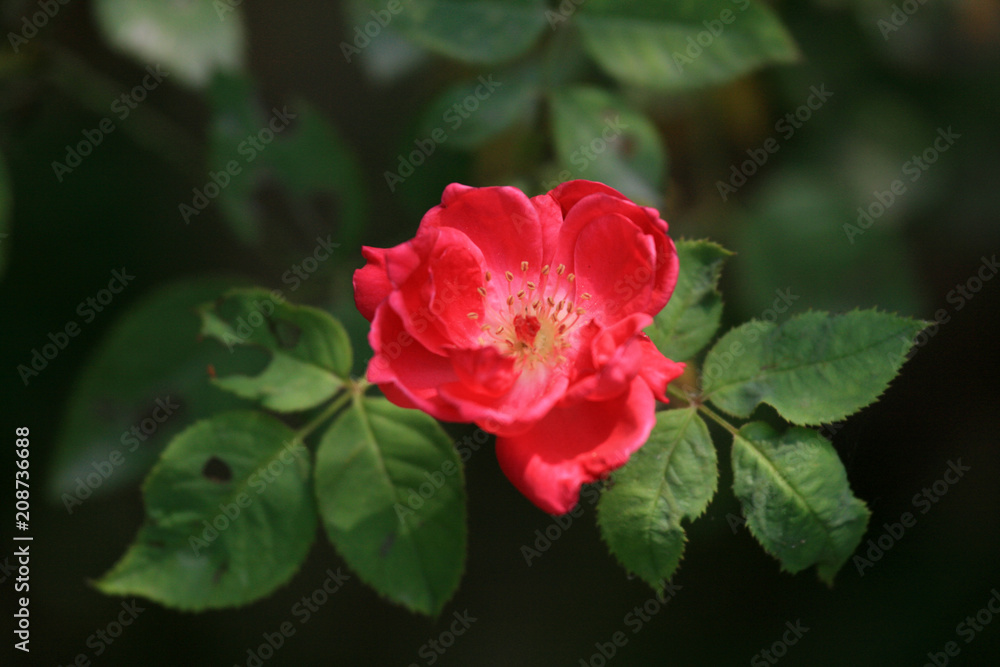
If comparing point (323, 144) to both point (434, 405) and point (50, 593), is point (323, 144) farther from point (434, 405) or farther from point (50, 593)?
point (50, 593)

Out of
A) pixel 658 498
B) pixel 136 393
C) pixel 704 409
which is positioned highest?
pixel 704 409

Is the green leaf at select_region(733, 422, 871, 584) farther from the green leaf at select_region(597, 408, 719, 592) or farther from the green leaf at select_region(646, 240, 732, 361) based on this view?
the green leaf at select_region(646, 240, 732, 361)

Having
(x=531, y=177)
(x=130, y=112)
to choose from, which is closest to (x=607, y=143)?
(x=531, y=177)

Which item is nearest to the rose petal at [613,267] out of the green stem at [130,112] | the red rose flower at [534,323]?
the red rose flower at [534,323]

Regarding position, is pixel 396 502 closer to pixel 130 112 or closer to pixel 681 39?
pixel 681 39

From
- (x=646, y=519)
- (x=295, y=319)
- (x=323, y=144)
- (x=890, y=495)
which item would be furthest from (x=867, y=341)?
(x=323, y=144)

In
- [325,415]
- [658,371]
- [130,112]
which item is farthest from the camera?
[130,112]
